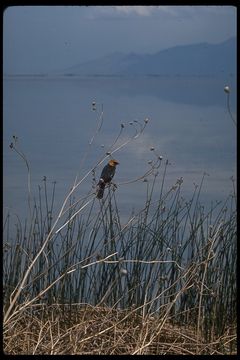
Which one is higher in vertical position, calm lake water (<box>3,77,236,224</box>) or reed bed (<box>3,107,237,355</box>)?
calm lake water (<box>3,77,236,224</box>)

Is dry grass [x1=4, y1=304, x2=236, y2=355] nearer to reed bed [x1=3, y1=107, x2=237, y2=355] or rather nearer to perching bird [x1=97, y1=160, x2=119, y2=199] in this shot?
reed bed [x1=3, y1=107, x2=237, y2=355]

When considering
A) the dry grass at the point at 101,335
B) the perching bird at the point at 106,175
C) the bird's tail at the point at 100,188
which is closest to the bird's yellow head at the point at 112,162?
the perching bird at the point at 106,175

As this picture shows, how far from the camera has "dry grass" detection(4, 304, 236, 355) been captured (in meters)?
2.54

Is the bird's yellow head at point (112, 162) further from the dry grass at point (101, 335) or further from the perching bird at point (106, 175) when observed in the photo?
the dry grass at point (101, 335)

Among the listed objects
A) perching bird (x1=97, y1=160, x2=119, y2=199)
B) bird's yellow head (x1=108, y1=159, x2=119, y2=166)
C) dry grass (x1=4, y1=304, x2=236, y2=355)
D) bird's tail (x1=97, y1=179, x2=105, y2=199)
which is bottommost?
dry grass (x1=4, y1=304, x2=236, y2=355)

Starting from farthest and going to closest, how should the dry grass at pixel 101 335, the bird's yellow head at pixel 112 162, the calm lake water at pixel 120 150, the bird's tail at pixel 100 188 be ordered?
the calm lake water at pixel 120 150
the bird's tail at pixel 100 188
the bird's yellow head at pixel 112 162
the dry grass at pixel 101 335

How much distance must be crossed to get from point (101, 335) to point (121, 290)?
33cm

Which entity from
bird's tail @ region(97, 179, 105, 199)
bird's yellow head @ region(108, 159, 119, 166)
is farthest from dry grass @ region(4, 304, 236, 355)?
bird's yellow head @ region(108, 159, 119, 166)

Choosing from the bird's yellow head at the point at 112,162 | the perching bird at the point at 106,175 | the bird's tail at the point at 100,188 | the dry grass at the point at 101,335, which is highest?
the bird's yellow head at the point at 112,162

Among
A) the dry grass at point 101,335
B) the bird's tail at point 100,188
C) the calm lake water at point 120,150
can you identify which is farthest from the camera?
the calm lake water at point 120,150

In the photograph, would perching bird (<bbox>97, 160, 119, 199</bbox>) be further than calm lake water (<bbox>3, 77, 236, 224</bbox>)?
No

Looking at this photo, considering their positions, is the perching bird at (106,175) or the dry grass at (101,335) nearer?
the dry grass at (101,335)

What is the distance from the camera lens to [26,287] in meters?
2.93

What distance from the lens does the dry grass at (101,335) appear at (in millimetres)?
2545
